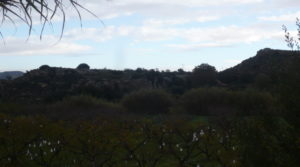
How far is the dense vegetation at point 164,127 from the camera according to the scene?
5.29m

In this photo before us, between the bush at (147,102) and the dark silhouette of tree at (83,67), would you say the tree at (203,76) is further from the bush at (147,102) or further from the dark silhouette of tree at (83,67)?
the dark silhouette of tree at (83,67)

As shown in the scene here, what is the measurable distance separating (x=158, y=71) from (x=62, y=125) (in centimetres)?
4925

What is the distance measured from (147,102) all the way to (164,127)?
2095cm

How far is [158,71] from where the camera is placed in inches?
2648

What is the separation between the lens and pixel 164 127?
18.7 m

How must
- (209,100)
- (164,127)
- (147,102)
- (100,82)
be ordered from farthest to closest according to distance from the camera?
(100,82) → (147,102) → (209,100) → (164,127)

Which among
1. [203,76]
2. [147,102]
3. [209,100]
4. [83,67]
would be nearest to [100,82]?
[203,76]

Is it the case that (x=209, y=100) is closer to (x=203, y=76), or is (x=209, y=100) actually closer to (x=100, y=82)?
(x=100, y=82)

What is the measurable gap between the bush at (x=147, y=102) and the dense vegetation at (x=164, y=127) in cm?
7

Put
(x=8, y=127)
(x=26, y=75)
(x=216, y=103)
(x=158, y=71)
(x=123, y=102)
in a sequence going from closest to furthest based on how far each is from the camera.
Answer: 1. (x=8, y=127)
2. (x=216, y=103)
3. (x=123, y=102)
4. (x=26, y=75)
5. (x=158, y=71)

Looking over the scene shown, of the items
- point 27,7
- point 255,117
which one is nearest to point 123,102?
point 255,117

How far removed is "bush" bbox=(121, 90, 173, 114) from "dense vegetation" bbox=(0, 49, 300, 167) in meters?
0.07

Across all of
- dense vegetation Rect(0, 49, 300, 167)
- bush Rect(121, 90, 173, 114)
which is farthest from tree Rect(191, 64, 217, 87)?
bush Rect(121, 90, 173, 114)

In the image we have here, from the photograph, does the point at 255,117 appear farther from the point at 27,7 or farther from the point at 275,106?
the point at 27,7
